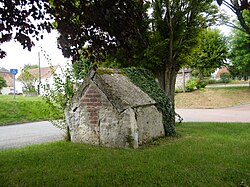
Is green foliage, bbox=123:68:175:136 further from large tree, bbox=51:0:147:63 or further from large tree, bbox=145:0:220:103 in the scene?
large tree, bbox=51:0:147:63

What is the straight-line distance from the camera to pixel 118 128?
5734mm

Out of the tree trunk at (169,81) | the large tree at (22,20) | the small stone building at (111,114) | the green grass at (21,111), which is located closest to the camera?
the large tree at (22,20)

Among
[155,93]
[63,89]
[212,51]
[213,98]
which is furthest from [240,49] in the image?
[63,89]

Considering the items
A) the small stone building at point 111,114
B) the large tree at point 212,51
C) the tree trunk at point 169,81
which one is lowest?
the small stone building at point 111,114

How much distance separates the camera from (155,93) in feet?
23.7

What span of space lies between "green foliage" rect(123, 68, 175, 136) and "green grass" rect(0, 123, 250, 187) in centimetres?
109

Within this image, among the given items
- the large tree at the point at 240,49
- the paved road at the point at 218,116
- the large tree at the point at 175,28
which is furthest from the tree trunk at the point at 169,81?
the large tree at the point at 240,49

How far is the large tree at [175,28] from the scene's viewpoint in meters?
8.16

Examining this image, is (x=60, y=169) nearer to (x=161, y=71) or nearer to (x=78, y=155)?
(x=78, y=155)

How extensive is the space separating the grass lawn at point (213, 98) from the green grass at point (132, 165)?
14509 millimetres

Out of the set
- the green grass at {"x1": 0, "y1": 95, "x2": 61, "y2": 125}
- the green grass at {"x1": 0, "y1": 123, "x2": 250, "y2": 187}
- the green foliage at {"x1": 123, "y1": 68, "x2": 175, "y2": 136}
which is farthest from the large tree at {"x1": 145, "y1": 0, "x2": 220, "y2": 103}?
the green grass at {"x1": 0, "y1": 95, "x2": 61, "y2": 125}

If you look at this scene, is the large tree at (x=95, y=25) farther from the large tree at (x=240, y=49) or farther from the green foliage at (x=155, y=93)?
the large tree at (x=240, y=49)

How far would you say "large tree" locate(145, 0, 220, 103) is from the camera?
816cm

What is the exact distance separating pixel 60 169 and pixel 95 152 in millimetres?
1200
